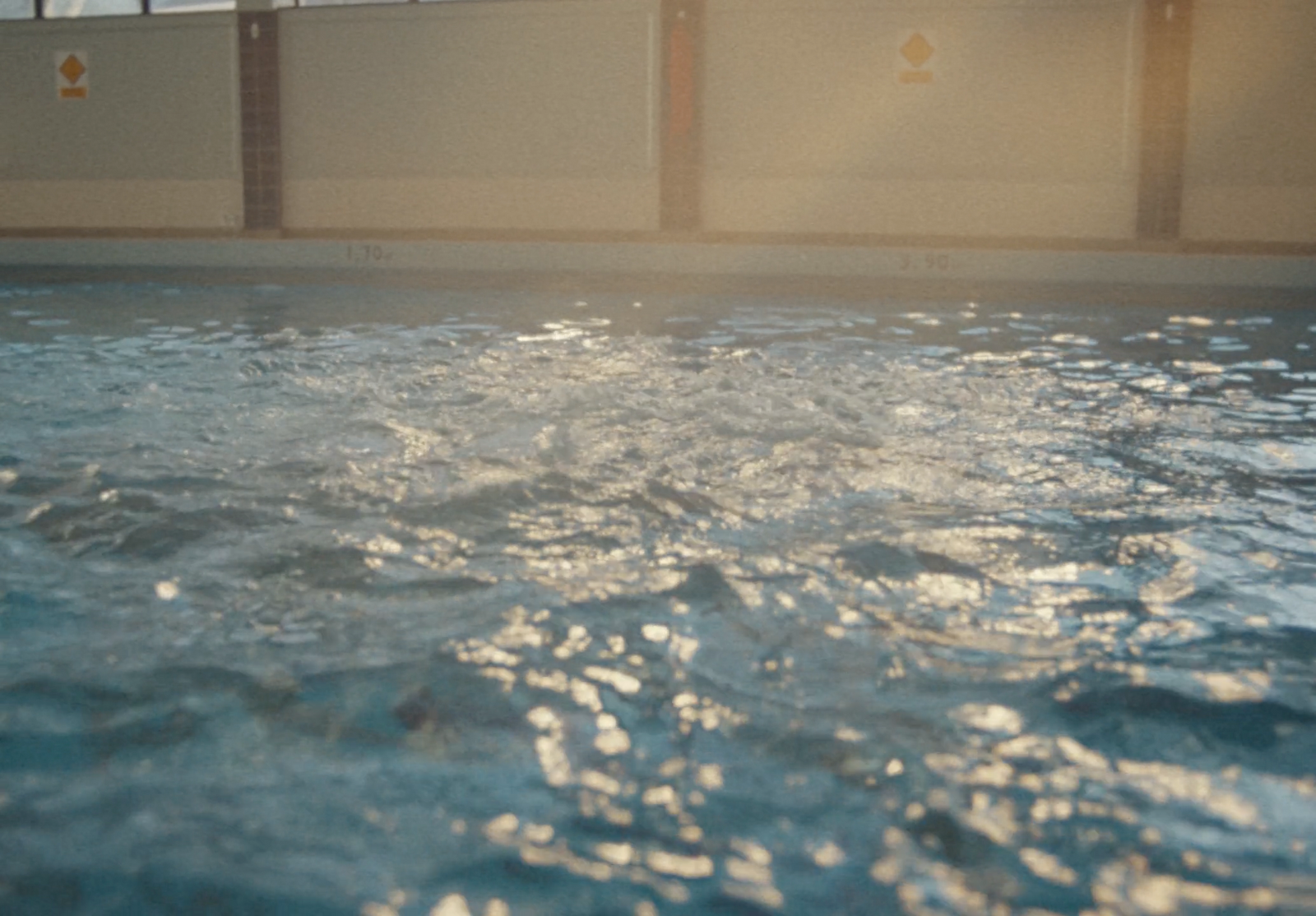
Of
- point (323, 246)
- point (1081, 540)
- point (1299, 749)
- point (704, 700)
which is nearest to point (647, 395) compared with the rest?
point (1081, 540)

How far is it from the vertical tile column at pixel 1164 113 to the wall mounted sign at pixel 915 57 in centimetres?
214

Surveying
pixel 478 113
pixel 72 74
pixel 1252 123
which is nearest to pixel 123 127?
pixel 72 74

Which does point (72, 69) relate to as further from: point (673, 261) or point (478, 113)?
point (673, 261)

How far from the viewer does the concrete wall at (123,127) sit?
43.7 ft

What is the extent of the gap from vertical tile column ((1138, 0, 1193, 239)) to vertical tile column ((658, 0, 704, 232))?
4.64 meters

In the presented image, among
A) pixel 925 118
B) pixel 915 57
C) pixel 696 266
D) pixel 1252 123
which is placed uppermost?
pixel 915 57

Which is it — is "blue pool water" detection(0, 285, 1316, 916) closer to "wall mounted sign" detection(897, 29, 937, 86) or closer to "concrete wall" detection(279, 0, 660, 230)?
"wall mounted sign" detection(897, 29, 937, 86)

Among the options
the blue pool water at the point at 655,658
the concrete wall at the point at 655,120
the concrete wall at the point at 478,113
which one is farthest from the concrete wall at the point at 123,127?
the blue pool water at the point at 655,658

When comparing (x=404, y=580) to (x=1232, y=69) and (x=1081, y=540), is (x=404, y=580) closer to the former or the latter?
(x=1081, y=540)

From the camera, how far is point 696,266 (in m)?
11.1

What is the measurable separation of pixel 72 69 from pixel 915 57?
971cm

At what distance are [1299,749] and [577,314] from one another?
690 cm

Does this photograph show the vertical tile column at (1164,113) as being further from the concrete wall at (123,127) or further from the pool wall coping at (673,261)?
the concrete wall at (123,127)

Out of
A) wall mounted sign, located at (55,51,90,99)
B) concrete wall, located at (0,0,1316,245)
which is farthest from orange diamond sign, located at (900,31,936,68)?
wall mounted sign, located at (55,51,90,99)
